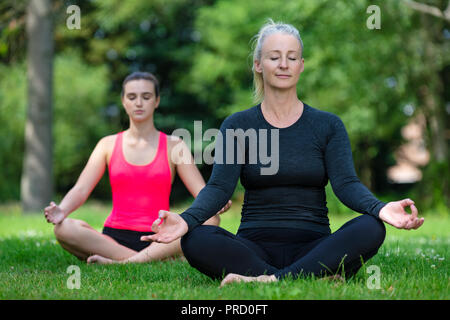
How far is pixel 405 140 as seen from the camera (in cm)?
2420

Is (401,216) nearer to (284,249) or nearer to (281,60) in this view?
(284,249)

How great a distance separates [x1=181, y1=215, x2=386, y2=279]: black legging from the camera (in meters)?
3.25

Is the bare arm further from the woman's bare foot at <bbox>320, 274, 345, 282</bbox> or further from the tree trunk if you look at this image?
the tree trunk

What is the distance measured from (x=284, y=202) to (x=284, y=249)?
30cm

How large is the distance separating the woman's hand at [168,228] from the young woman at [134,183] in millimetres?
1589

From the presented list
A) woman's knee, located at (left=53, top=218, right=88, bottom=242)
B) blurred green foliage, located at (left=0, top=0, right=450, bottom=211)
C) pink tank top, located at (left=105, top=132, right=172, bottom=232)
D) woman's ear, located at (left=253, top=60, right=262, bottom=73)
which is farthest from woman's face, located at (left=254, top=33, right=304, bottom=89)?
blurred green foliage, located at (left=0, top=0, right=450, bottom=211)

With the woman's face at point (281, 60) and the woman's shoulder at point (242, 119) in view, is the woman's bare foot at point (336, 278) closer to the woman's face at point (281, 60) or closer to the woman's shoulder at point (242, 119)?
the woman's shoulder at point (242, 119)

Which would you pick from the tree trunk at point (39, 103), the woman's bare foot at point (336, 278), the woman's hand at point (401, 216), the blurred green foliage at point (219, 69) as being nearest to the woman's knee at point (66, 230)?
the woman's bare foot at point (336, 278)

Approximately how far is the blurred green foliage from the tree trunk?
1.84ft

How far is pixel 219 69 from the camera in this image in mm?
23984

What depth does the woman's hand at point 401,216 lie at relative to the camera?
3.03 m

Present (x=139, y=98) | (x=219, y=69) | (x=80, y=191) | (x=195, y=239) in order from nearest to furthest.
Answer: (x=195, y=239) → (x=80, y=191) → (x=139, y=98) → (x=219, y=69)

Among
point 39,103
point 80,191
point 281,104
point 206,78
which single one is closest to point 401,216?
point 281,104

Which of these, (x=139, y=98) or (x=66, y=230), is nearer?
(x=66, y=230)
